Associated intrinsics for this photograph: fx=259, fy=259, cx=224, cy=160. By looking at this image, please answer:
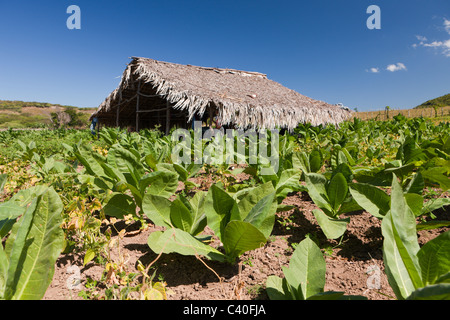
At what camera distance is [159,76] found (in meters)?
9.69

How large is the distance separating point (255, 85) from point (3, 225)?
14337mm

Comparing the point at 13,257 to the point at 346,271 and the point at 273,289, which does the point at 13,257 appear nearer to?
the point at 273,289

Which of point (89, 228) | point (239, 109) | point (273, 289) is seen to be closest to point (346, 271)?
point (273, 289)

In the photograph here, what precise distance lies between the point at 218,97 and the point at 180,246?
8.55m

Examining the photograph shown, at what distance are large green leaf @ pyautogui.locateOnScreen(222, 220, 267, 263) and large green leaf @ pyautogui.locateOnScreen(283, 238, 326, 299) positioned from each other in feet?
0.54

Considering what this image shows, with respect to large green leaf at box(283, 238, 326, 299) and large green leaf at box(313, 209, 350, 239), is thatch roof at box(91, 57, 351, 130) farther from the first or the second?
large green leaf at box(283, 238, 326, 299)

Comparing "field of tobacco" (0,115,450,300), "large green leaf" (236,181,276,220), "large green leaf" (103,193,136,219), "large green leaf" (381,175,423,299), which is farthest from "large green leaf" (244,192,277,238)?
"large green leaf" (103,193,136,219)

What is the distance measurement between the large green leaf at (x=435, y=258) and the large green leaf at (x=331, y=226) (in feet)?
1.90

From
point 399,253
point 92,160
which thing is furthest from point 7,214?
point 399,253

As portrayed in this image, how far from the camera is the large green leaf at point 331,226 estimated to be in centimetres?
150

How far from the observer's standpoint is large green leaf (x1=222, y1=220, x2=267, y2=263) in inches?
45.4

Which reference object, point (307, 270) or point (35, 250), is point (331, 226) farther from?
point (35, 250)

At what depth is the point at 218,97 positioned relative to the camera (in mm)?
9383

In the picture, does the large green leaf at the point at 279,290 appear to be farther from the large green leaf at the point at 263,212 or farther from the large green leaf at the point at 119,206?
the large green leaf at the point at 119,206
